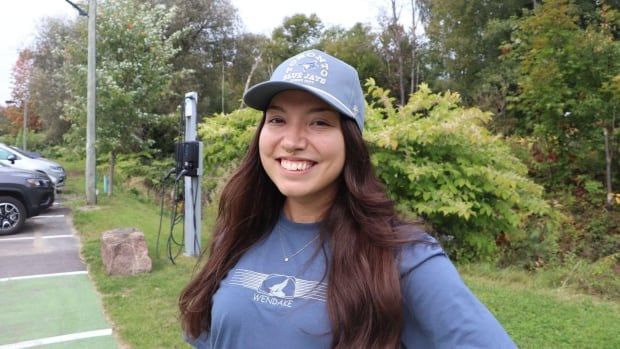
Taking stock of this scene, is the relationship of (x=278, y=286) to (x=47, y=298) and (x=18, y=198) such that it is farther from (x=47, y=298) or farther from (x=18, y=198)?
(x=18, y=198)

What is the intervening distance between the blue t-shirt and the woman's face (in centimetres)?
14

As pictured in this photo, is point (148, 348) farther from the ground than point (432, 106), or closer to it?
closer to it

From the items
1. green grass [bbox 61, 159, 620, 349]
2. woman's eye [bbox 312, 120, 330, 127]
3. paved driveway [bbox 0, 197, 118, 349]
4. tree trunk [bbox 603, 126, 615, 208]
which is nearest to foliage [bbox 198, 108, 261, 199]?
green grass [bbox 61, 159, 620, 349]

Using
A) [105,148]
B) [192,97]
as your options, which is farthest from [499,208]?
[105,148]

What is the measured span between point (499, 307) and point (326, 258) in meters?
3.71

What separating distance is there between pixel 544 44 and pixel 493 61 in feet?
26.5

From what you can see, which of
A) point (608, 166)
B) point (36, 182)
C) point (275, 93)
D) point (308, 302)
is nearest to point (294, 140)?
point (275, 93)

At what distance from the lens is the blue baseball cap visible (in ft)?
4.36

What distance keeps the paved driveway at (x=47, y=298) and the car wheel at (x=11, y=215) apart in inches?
6.9

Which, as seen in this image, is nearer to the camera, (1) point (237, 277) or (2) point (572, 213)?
(1) point (237, 277)

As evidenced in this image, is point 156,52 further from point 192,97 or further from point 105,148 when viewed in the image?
point 192,97

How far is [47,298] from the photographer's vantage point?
5547 millimetres

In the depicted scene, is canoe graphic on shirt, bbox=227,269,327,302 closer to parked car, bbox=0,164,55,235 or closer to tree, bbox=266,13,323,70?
parked car, bbox=0,164,55,235

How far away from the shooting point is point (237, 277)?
147 centimetres
